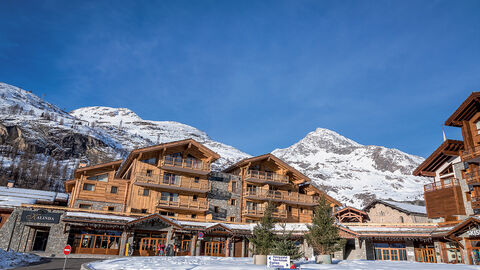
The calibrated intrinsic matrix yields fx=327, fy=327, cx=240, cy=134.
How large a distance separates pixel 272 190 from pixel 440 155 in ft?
62.5

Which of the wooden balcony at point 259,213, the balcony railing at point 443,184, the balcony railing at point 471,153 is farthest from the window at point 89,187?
the balcony railing at point 471,153

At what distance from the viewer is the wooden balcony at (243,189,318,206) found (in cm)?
4066

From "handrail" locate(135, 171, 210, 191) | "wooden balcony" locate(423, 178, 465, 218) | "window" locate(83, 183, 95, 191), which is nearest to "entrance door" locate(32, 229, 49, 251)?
"window" locate(83, 183, 95, 191)

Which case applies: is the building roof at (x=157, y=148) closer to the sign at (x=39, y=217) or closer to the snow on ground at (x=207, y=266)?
the sign at (x=39, y=217)

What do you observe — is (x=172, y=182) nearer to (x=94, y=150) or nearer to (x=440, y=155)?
(x=440, y=155)

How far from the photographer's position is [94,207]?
112 feet

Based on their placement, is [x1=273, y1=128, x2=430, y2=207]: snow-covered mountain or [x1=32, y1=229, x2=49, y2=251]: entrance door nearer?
[x1=32, y1=229, x2=49, y2=251]: entrance door

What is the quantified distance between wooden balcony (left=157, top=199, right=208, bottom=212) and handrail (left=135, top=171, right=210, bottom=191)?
175 centimetres

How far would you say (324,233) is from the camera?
2222 cm

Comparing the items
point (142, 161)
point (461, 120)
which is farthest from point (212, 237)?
point (461, 120)

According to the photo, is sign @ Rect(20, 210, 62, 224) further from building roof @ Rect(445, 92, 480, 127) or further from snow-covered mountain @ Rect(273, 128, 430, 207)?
snow-covered mountain @ Rect(273, 128, 430, 207)

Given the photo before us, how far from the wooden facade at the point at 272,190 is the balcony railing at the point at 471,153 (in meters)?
15.4

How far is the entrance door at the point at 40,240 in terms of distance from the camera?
29.1 meters

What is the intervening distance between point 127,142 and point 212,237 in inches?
5791
